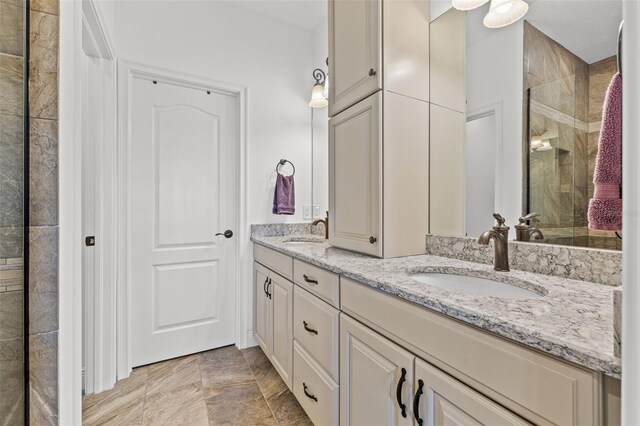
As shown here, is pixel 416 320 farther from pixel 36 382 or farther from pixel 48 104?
pixel 48 104

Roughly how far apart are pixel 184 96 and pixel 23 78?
4.69 feet

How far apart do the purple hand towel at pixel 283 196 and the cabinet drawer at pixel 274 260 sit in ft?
1.17

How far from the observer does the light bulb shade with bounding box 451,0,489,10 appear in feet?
4.26

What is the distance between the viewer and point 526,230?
45.7 inches

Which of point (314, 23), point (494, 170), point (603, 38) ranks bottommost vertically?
point (494, 170)

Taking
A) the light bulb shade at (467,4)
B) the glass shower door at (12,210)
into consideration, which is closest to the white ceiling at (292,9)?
the light bulb shade at (467,4)

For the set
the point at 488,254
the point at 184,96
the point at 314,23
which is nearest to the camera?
the point at 488,254

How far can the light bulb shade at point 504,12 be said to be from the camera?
1235 millimetres

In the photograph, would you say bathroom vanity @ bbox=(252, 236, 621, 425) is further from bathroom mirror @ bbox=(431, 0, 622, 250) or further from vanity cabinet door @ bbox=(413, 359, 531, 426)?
bathroom mirror @ bbox=(431, 0, 622, 250)

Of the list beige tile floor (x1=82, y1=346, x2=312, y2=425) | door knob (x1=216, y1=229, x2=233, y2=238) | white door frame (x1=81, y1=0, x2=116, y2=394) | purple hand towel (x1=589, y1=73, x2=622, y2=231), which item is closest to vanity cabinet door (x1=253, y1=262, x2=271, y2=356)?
beige tile floor (x1=82, y1=346, x2=312, y2=425)

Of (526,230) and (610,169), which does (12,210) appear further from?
(526,230)

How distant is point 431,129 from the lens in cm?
151

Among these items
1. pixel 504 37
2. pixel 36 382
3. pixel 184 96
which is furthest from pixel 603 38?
pixel 184 96

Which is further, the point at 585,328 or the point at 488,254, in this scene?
the point at 488,254
